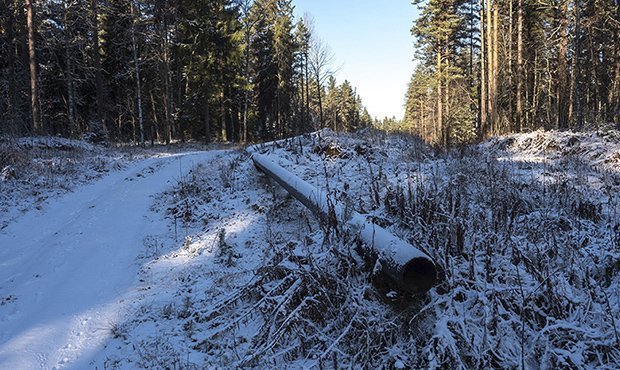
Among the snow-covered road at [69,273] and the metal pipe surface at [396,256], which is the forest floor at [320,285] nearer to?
the snow-covered road at [69,273]

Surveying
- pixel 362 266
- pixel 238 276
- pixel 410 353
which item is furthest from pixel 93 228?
pixel 410 353

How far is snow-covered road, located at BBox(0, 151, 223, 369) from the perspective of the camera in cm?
386

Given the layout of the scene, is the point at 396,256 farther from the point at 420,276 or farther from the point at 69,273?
the point at 69,273

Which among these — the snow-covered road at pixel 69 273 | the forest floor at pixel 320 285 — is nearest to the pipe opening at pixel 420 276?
the forest floor at pixel 320 285

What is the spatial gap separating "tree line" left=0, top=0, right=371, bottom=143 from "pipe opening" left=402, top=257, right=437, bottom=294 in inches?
729

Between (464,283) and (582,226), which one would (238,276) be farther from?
(582,226)

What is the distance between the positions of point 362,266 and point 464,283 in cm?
99

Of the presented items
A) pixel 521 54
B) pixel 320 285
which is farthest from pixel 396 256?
pixel 521 54

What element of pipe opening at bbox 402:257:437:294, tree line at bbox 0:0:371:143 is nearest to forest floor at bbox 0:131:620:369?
pipe opening at bbox 402:257:437:294

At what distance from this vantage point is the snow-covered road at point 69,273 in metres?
3.86

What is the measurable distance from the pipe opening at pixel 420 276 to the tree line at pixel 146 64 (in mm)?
18510

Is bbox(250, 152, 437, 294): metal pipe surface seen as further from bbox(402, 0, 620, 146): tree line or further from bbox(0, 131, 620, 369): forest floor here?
bbox(402, 0, 620, 146): tree line

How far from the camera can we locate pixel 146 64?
100ft

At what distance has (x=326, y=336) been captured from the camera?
10.9 ft
